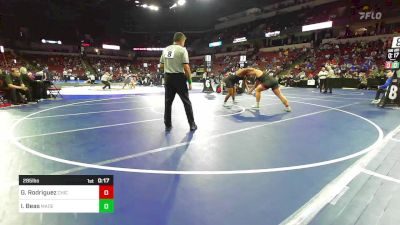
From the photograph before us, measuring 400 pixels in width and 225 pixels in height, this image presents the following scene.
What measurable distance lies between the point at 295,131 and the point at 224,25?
47.8m

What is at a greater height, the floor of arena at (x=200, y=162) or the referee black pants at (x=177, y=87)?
the referee black pants at (x=177, y=87)

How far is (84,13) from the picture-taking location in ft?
147

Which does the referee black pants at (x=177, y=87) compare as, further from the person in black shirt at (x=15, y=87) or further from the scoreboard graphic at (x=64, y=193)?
the person in black shirt at (x=15, y=87)

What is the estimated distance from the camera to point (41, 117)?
6664 millimetres

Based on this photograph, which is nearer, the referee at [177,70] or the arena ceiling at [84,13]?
the referee at [177,70]

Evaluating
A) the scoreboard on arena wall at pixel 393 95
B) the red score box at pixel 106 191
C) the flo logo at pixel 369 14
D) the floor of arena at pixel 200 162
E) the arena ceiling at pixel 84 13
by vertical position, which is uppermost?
the arena ceiling at pixel 84 13

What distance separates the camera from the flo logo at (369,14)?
26.6 m

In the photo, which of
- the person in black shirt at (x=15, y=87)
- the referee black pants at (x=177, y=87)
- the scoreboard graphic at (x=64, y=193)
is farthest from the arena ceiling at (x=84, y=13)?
the scoreboard graphic at (x=64, y=193)

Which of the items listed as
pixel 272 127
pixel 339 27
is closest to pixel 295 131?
pixel 272 127

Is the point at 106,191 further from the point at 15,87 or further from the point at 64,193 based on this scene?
the point at 15,87

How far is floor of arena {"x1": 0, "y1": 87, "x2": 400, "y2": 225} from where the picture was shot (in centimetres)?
215

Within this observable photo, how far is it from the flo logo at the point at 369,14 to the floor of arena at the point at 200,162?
26482mm

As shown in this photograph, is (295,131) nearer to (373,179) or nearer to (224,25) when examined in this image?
(373,179)

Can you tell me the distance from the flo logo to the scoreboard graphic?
32734 millimetres
